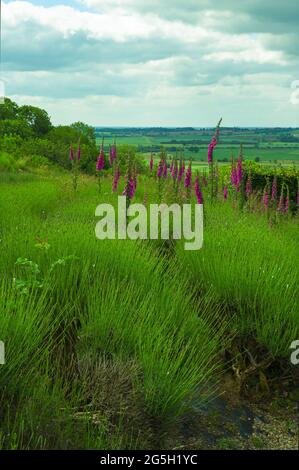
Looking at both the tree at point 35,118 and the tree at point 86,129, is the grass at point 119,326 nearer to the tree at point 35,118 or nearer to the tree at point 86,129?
the tree at point 35,118

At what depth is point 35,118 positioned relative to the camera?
40406 mm

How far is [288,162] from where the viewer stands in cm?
1413

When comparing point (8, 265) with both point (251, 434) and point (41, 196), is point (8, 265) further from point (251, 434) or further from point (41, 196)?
point (41, 196)

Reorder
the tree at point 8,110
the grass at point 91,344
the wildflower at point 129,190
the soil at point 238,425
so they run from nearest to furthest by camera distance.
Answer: the grass at point 91,344
the soil at point 238,425
the wildflower at point 129,190
the tree at point 8,110

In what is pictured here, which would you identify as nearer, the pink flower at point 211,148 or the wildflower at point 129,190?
the wildflower at point 129,190

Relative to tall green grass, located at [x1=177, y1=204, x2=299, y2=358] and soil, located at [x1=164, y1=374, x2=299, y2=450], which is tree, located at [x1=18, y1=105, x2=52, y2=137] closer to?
tall green grass, located at [x1=177, y1=204, x2=299, y2=358]

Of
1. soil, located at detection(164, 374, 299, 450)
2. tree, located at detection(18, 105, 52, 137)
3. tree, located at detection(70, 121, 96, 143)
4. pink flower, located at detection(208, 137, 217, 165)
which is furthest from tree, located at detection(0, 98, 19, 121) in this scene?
soil, located at detection(164, 374, 299, 450)

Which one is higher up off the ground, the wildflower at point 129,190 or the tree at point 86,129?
the tree at point 86,129

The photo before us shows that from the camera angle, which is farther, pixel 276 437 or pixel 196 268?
pixel 196 268

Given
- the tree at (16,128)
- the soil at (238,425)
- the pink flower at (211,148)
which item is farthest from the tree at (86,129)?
the soil at (238,425)

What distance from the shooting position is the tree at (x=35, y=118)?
131 feet

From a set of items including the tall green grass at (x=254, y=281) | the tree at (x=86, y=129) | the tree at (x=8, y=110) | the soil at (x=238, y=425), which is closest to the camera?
the soil at (x=238, y=425)
